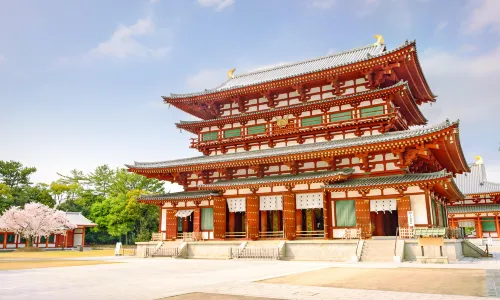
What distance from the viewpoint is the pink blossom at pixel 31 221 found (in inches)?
2068

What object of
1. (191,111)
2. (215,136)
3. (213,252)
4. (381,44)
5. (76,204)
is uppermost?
(381,44)

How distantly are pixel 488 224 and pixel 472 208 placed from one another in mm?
2577

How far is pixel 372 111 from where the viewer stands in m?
27.9

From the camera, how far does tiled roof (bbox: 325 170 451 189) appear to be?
22.2 meters

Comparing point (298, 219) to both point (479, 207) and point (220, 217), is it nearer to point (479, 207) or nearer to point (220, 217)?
point (220, 217)

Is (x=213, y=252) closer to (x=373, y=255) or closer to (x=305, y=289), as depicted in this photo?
(x=373, y=255)

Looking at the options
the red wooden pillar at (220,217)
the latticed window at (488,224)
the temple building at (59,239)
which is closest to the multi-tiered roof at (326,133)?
the red wooden pillar at (220,217)

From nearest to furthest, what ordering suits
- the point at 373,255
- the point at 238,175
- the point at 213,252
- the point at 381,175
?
the point at 373,255 < the point at 381,175 < the point at 213,252 < the point at 238,175

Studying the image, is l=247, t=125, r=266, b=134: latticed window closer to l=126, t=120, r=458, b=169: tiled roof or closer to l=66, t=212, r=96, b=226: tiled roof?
l=126, t=120, r=458, b=169: tiled roof

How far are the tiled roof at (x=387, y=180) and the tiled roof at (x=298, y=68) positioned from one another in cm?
1020

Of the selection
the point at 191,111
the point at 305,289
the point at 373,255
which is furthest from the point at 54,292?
the point at 191,111

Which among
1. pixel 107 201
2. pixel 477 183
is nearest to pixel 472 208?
pixel 477 183

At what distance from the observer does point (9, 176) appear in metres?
67.7

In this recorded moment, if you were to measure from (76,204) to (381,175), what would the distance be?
63332 mm
